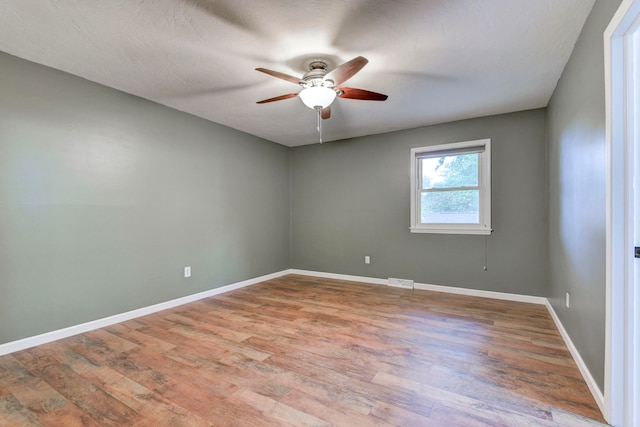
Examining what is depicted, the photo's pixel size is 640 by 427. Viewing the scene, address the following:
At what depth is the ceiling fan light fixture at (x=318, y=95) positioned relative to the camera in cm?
229

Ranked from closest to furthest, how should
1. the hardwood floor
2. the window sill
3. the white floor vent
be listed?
the hardwood floor < the window sill < the white floor vent

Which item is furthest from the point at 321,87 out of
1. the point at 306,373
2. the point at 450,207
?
the point at 450,207

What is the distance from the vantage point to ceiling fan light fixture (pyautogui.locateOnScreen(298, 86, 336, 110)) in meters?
2.29

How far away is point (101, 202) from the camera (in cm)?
284

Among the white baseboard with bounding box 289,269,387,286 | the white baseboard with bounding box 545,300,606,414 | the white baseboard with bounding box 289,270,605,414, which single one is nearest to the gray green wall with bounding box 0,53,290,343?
the white baseboard with bounding box 289,269,387,286

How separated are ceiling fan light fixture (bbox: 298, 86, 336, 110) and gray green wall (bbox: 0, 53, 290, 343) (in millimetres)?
2026

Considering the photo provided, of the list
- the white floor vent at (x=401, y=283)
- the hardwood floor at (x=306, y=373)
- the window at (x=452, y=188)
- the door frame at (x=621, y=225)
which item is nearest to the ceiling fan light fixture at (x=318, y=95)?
the door frame at (x=621, y=225)

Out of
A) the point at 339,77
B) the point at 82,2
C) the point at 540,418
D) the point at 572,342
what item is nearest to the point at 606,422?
the point at 540,418

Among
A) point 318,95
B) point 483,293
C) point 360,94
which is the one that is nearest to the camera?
point 318,95

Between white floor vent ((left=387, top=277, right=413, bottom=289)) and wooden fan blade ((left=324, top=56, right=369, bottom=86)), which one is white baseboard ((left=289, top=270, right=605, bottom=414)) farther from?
wooden fan blade ((left=324, top=56, right=369, bottom=86))

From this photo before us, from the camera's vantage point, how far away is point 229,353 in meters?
2.28

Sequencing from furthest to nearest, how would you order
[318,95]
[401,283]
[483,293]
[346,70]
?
[401,283] < [483,293] < [318,95] < [346,70]

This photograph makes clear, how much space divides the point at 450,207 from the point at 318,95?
264cm

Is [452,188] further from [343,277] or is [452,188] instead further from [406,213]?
[343,277]
